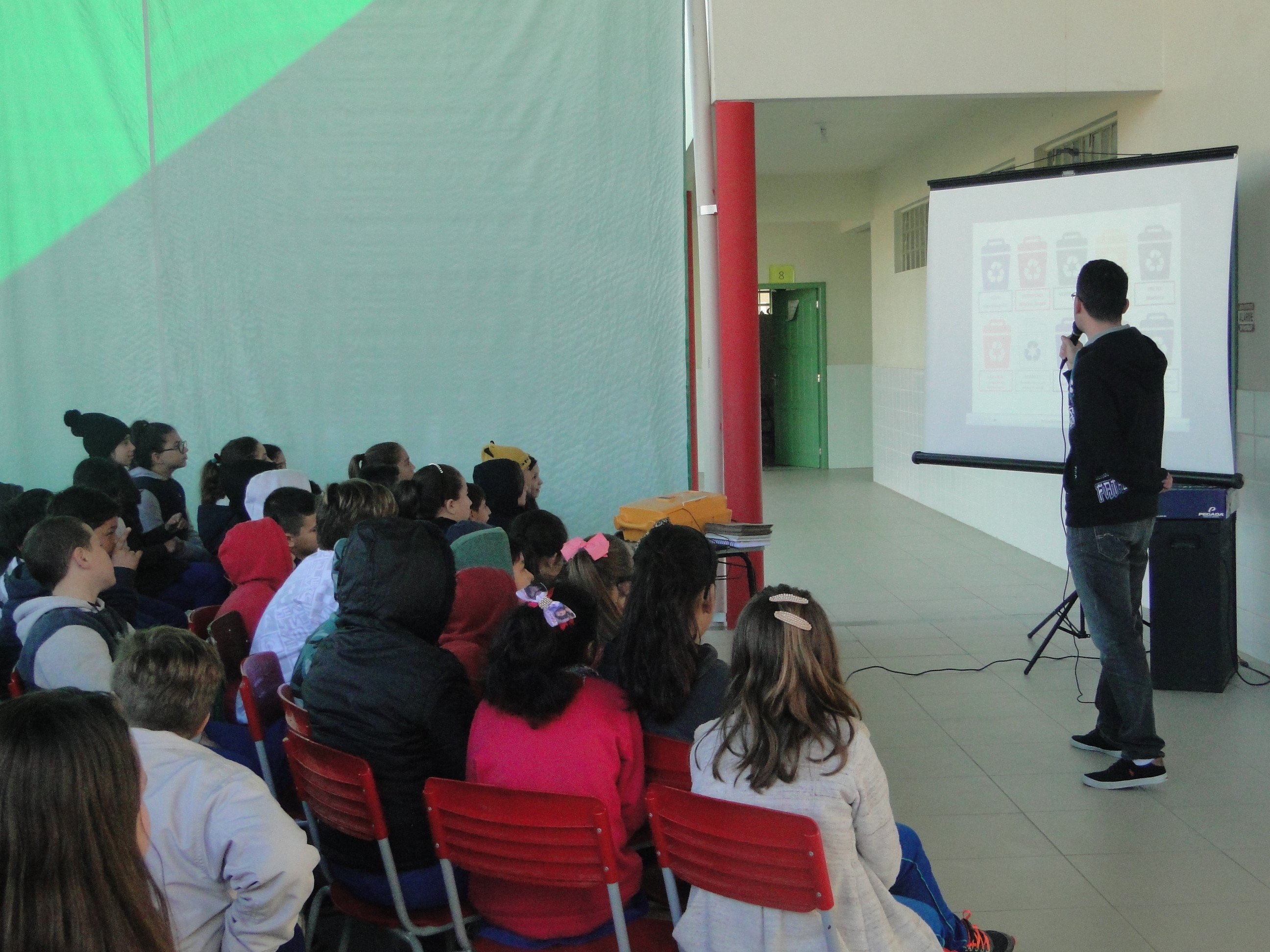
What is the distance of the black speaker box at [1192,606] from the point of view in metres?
3.91

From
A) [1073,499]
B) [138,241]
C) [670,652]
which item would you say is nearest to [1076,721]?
[1073,499]

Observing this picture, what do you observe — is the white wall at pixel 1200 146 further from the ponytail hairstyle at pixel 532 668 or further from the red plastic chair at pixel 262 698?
the red plastic chair at pixel 262 698

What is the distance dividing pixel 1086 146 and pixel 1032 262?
174 cm

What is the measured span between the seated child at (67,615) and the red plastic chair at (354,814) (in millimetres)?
483

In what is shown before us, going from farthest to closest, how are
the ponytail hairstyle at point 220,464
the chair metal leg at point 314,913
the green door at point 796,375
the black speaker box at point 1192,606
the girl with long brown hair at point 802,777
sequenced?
the green door at point 796,375 → the ponytail hairstyle at point 220,464 → the black speaker box at point 1192,606 → the chair metal leg at point 314,913 → the girl with long brown hair at point 802,777

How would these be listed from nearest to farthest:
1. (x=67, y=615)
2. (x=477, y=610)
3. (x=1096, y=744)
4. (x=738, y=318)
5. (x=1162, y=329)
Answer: (x=67, y=615) < (x=477, y=610) < (x=1096, y=744) < (x=1162, y=329) < (x=738, y=318)

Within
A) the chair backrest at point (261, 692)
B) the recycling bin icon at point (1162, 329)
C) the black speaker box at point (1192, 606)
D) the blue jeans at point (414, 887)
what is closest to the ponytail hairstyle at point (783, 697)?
the blue jeans at point (414, 887)

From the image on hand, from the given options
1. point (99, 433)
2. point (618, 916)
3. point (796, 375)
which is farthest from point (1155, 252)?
point (796, 375)

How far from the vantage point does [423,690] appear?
195 cm

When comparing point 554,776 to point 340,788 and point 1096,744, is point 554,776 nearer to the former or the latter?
point 340,788

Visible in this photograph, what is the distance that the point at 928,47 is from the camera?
4.85m

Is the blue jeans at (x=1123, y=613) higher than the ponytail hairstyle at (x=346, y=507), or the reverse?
the ponytail hairstyle at (x=346, y=507)

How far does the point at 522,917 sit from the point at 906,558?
5.30m

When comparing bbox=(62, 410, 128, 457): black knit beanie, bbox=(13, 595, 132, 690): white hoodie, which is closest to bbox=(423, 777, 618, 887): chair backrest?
bbox=(13, 595, 132, 690): white hoodie
